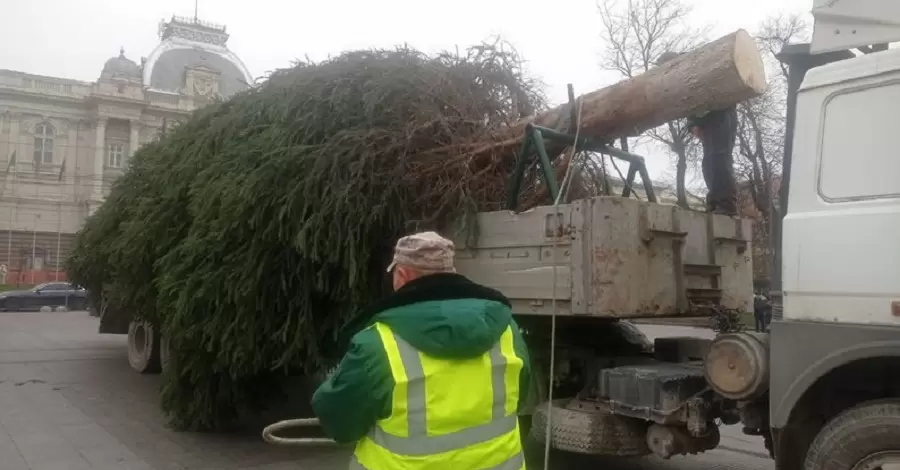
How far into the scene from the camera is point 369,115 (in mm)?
6227

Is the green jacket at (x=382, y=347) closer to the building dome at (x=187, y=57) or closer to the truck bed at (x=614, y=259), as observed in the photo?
the truck bed at (x=614, y=259)

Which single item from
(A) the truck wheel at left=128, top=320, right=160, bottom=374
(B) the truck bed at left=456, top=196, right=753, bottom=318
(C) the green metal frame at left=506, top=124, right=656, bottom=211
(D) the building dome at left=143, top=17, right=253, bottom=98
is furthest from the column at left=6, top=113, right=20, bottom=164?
(B) the truck bed at left=456, top=196, right=753, bottom=318

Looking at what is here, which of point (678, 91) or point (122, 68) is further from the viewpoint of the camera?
point (122, 68)

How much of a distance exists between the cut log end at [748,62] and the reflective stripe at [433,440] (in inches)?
126

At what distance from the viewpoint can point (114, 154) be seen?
58.4 m

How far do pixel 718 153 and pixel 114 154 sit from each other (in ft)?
196

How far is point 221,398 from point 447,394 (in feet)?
17.6

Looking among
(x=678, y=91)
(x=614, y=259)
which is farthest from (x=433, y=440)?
(x=678, y=91)

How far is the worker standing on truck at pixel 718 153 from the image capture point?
17.8 ft

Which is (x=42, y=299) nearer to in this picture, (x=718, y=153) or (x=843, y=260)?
(x=718, y=153)

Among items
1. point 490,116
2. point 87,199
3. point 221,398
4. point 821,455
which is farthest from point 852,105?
point 87,199

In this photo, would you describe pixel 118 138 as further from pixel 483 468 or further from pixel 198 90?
pixel 483 468

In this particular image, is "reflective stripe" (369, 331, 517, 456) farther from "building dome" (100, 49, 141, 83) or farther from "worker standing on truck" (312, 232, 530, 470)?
"building dome" (100, 49, 141, 83)

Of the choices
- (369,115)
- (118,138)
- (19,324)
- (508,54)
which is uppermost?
(118,138)
